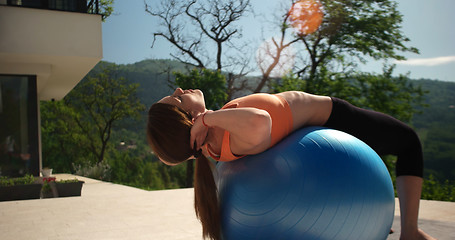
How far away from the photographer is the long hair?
7.77 feet

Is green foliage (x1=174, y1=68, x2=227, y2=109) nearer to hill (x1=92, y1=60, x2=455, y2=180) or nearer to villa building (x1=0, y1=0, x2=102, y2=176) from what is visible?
hill (x1=92, y1=60, x2=455, y2=180)

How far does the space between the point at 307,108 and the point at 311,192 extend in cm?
59

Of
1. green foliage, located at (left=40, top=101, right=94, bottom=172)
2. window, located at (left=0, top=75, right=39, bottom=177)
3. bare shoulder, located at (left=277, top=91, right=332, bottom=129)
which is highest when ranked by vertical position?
bare shoulder, located at (left=277, top=91, right=332, bottom=129)

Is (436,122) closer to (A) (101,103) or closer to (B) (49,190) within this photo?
(A) (101,103)

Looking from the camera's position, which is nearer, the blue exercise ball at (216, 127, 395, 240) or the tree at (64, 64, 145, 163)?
the blue exercise ball at (216, 127, 395, 240)

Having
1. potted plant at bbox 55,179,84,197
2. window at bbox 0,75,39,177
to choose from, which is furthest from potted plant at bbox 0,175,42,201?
window at bbox 0,75,39,177

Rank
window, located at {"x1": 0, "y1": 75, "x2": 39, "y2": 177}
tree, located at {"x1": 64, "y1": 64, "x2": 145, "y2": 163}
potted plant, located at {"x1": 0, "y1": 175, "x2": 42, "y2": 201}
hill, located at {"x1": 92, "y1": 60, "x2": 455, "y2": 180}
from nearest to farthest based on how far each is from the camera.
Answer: potted plant, located at {"x1": 0, "y1": 175, "x2": 42, "y2": 201}
window, located at {"x1": 0, "y1": 75, "x2": 39, "y2": 177}
hill, located at {"x1": 92, "y1": 60, "x2": 455, "y2": 180}
tree, located at {"x1": 64, "y1": 64, "x2": 145, "y2": 163}

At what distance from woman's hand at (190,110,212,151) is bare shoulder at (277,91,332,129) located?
563 millimetres

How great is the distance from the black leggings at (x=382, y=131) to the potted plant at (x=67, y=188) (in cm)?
746

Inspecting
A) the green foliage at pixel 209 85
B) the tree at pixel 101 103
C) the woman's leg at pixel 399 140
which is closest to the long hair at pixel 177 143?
the woman's leg at pixel 399 140

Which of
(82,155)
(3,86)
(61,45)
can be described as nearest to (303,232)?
(61,45)

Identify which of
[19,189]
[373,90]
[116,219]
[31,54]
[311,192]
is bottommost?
[19,189]

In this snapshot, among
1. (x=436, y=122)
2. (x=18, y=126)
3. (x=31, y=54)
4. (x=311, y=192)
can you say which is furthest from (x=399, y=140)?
(x=436, y=122)

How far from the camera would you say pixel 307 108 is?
8.59ft
